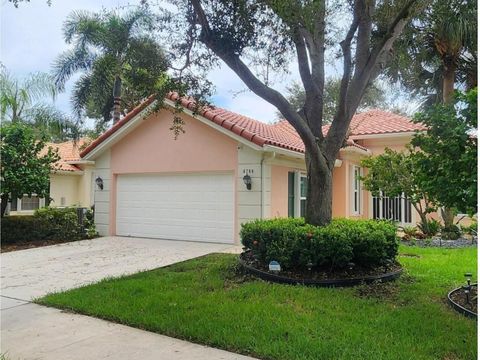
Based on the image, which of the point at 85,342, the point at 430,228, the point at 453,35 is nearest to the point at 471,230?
the point at 430,228

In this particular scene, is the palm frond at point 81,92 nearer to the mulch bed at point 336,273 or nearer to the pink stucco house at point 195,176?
the pink stucco house at point 195,176

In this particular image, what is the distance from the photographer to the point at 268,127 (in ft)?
55.9

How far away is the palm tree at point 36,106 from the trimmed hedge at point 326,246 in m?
16.4

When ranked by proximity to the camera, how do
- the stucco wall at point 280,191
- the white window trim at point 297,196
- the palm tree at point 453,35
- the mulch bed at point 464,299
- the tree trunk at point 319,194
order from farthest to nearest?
the white window trim at point 297,196 < the stucco wall at point 280,191 < the palm tree at point 453,35 < the tree trunk at point 319,194 < the mulch bed at point 464,299

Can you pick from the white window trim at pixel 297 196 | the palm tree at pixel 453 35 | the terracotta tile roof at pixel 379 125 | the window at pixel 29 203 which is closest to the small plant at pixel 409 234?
the white window trim at pixel 297 196

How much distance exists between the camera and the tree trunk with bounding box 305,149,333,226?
8117 mm

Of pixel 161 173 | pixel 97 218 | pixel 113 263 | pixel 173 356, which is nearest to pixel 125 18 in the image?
pixel 161 173

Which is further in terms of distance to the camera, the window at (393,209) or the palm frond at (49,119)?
the palm frond at (49,119)

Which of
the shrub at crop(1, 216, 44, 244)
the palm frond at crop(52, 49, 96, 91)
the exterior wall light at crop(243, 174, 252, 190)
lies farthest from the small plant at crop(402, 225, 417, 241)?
the palm frond at crop(52, 49, 96, 91)

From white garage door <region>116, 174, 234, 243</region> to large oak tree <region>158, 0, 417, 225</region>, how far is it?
15.1 ft

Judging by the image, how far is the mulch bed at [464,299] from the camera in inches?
221

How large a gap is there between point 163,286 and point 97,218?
28.9 feet

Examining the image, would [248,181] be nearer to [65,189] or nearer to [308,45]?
[308,45]

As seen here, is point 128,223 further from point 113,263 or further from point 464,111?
point 464,111
